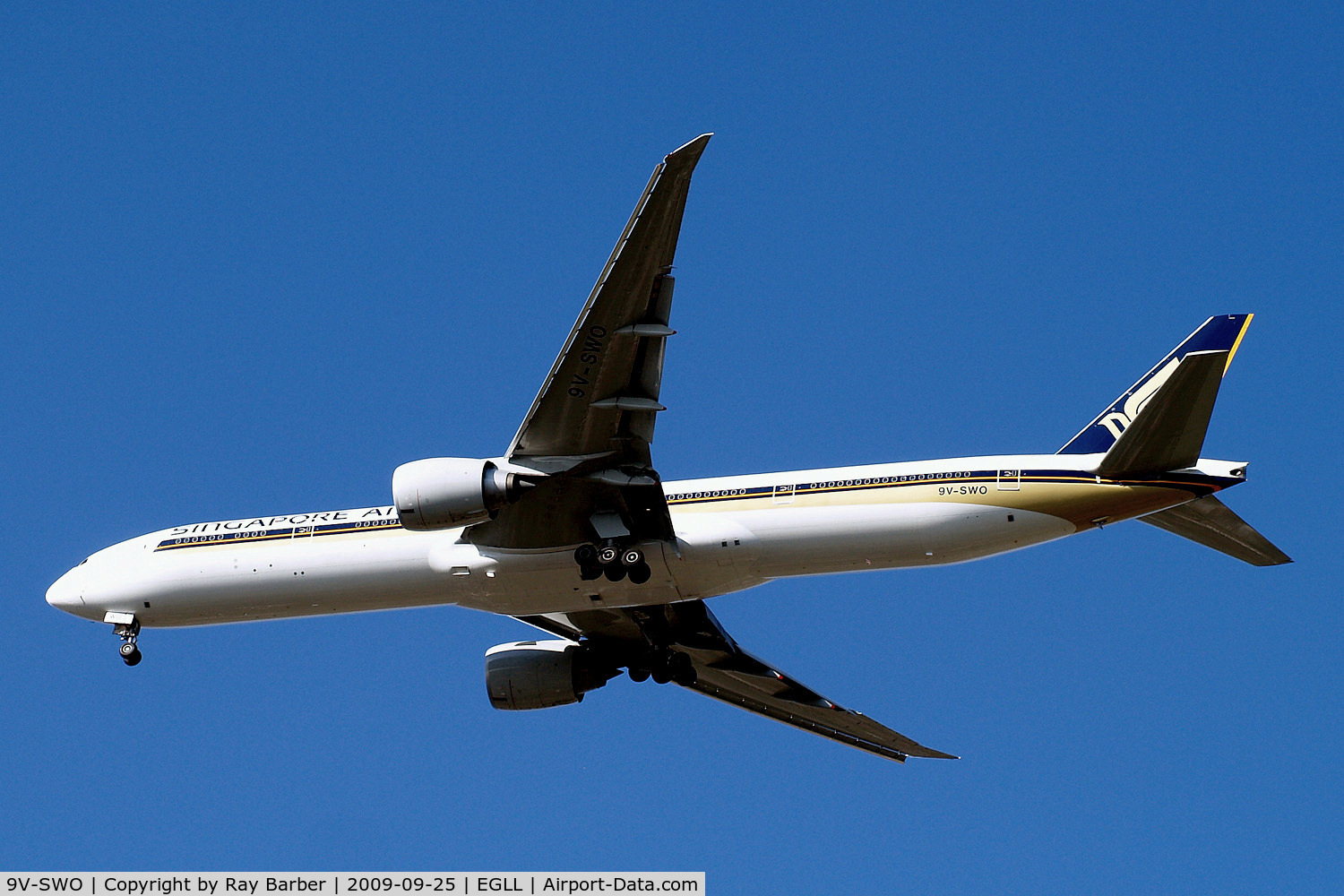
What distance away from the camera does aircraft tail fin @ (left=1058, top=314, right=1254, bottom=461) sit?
22234 millimetres

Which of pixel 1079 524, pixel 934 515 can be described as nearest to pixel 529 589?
pixel 934 515

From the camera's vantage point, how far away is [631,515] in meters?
25.5

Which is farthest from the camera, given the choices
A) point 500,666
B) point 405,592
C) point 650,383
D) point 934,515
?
point 500,666

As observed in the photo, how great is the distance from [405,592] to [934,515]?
9263 mm

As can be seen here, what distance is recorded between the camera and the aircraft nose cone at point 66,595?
2834 centimetres

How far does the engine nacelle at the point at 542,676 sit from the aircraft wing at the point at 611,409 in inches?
212

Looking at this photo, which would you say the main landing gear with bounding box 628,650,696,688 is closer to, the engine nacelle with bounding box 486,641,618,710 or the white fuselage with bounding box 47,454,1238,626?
the engine nacelle with bounding box 486,641,618,710

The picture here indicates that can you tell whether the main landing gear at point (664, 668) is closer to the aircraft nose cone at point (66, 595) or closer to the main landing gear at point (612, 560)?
the main landing gear at point (612, 560)

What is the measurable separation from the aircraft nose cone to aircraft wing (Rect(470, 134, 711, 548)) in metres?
8.09

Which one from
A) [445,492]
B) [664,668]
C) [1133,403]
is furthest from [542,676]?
[1133,403]

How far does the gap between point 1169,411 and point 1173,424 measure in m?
0.26

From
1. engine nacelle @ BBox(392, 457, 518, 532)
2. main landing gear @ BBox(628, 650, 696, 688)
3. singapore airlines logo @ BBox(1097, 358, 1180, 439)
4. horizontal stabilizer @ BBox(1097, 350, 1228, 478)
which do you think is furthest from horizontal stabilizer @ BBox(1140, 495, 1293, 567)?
engine nacelle @ BBox(392, 457, 518, 532)

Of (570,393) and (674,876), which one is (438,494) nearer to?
(570,393)

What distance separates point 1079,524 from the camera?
24719 millimetres
